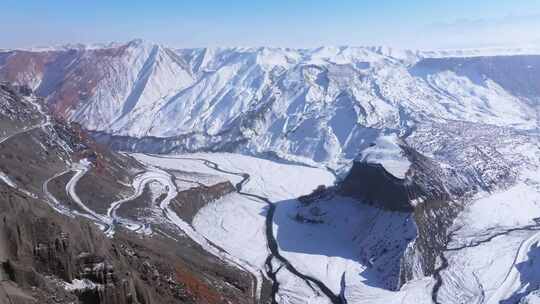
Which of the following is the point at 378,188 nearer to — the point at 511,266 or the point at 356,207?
the point at 356,207

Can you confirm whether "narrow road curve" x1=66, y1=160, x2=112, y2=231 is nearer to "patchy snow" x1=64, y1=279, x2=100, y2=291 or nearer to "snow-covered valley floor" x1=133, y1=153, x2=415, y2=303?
"snow-covered valley floor" x1=133, y1=153, x2=415, y2=303

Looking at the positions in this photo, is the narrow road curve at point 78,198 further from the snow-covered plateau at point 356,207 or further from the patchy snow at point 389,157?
the patchy snow at point 389,157

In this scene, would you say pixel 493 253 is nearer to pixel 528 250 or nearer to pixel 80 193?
pixel 528 250

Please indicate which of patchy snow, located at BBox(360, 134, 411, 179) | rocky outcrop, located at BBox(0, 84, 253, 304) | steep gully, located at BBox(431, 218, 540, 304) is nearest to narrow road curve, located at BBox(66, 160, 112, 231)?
rocky outcrop, located at BBox(0, 84, 253, 304)

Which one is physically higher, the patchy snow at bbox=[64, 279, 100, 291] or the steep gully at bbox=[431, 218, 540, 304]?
the patchy snow at bbox=[64, 279, 100, 291]

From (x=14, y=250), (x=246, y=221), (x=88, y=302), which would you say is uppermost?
(x=14, y=250)

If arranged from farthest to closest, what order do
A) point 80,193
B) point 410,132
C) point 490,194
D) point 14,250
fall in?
point 410,132
point 490,194
point 80,193
point 14,250

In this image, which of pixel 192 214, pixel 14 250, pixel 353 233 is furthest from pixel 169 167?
pixel 14 250

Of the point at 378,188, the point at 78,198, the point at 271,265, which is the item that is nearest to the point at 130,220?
the point at 78,198
